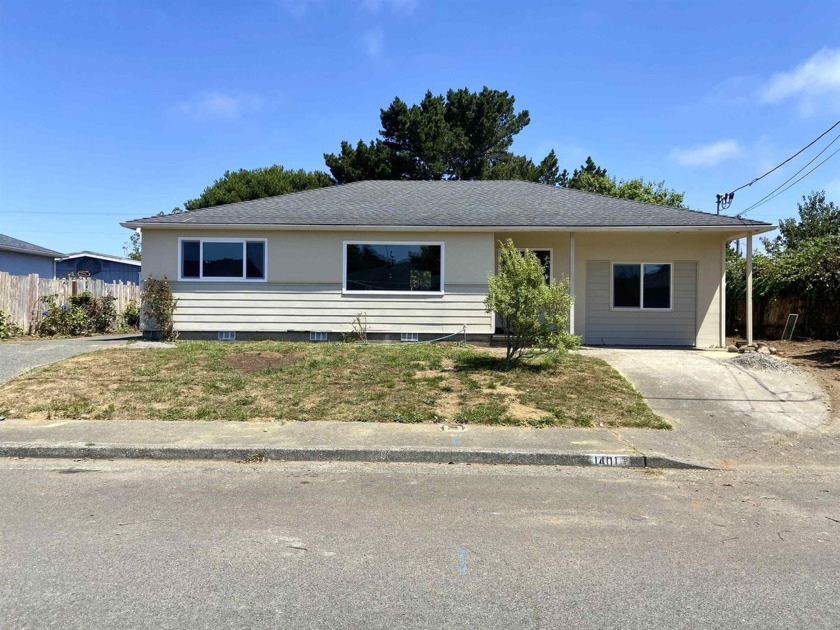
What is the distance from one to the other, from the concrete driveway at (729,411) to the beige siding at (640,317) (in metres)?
2.80

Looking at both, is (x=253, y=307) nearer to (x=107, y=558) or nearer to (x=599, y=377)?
(x=599, y=377)

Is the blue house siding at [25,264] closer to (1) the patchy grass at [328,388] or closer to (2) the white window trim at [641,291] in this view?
(1) the patchy grass at [328,388]

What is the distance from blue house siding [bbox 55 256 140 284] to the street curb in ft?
107

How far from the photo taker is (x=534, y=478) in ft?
20.9

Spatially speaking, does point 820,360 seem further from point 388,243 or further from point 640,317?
point 388,243

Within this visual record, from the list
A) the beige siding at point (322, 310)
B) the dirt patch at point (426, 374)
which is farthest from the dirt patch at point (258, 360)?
the beige siding at point (322, 310)

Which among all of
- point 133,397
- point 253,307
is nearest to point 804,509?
point 133,397

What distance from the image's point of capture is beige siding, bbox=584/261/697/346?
15.5m

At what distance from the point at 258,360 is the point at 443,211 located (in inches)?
251

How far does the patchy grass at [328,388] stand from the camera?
8586mm

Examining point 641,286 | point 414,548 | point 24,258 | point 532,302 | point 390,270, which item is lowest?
point 414,548

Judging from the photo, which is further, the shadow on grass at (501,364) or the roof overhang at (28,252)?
the roof overhang at (28,252)

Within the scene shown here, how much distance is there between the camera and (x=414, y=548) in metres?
4.43

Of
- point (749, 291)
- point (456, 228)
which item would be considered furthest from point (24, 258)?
point (749, 291)
